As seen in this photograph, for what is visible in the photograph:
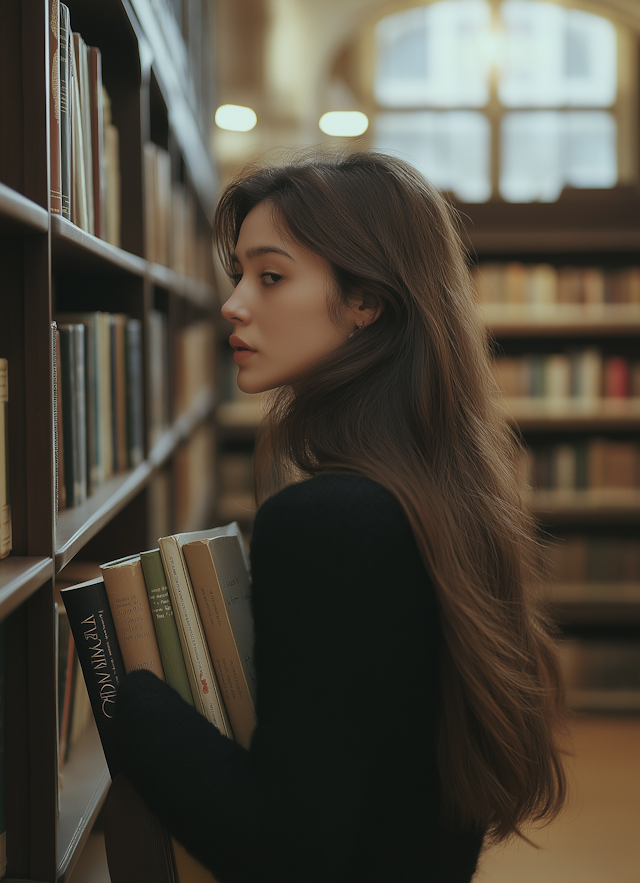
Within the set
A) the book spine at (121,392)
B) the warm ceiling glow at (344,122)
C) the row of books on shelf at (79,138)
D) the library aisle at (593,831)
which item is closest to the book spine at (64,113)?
the row of books on shelf at (79,138)

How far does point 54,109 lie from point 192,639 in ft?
2.20

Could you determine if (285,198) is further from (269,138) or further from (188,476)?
(269,138)

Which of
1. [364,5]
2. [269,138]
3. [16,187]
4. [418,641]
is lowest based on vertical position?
[418,641]

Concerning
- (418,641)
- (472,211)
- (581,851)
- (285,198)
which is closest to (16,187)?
(285,198)

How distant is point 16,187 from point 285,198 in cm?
34

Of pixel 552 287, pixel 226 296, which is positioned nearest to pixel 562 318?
pixel 552 287

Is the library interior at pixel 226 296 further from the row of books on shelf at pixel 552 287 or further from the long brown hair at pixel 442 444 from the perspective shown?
the long brown hair at pixel 442 444

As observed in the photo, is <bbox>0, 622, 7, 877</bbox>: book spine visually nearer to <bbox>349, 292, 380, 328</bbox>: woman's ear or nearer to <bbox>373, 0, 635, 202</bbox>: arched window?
<bbox>349, 292, 380, 328</bbox>: woman's ear

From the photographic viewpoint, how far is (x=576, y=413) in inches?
148

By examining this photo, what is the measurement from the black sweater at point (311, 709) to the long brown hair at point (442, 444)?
4 cm

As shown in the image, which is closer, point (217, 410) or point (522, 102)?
point (217, 410)

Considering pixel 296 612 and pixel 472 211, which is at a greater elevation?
pixel 472 211

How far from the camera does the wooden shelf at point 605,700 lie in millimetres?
3738

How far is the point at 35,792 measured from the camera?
901 millimetres
